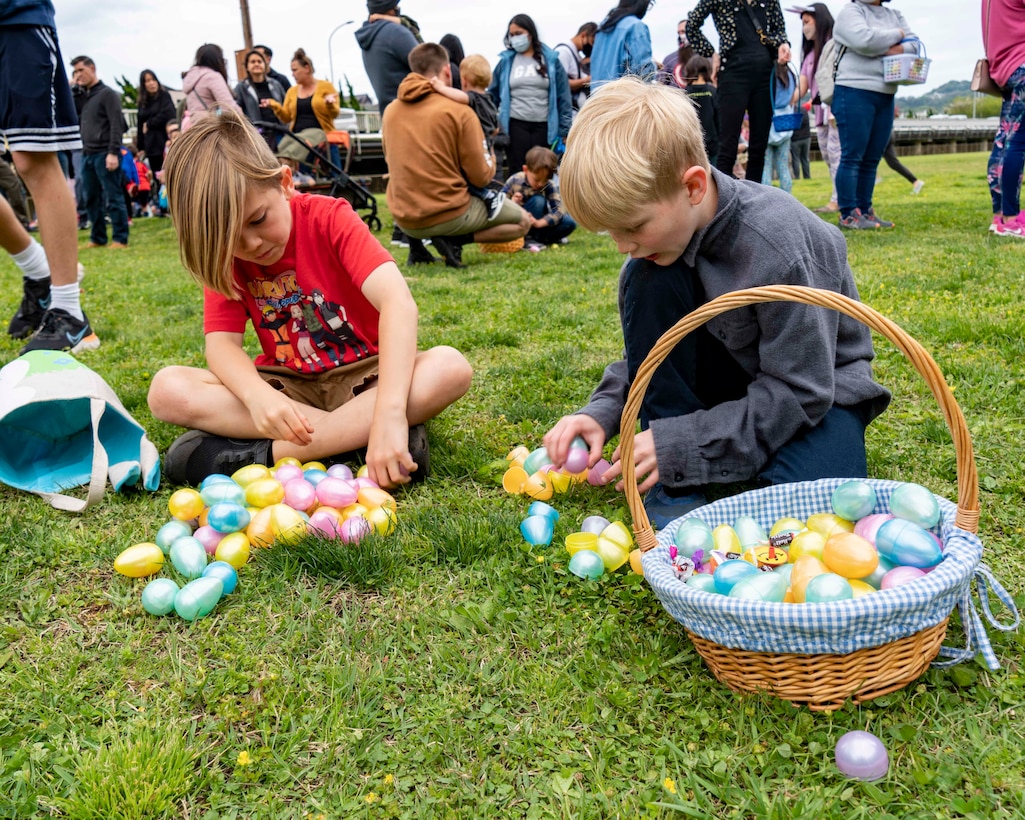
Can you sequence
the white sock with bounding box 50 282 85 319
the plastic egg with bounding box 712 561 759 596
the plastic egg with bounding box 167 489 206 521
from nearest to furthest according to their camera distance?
the plastic egg with bounding box 712 561 759 596, the plastic egg with bounding box 167 489 206 521, the white sock with bounding box 50 282 85 319

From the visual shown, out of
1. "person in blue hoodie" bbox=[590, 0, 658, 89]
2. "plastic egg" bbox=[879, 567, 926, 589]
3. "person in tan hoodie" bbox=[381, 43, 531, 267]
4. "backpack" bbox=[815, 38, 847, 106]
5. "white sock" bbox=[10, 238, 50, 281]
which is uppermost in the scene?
"person in blue hoodie" bbox=[590, 0, 658, 89]

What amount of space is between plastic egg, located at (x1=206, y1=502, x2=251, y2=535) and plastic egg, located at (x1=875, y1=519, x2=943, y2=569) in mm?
1442

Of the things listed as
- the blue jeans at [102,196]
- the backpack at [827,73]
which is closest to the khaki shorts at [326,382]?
the backpack at [827,73]

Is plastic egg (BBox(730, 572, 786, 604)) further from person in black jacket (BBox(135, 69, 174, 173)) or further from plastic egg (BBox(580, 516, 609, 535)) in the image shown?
person in black jacket (BBox(135, 69, 174, 173))

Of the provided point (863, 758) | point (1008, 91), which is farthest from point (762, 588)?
point (1008, 91)

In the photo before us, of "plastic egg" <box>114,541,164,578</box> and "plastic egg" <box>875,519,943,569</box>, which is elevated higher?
"plastic egg" <box>875,519,943,569</box>

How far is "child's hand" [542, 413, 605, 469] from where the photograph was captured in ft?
6.67

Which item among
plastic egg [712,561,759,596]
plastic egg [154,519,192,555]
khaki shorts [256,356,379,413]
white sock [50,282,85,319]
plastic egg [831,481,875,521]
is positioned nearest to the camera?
plastic egg [712,561,759,596]

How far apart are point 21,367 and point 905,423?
8.67ft

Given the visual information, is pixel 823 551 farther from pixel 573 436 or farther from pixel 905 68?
pixel 905 68

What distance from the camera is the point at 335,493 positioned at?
2100 mm

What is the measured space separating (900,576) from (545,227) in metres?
6.05

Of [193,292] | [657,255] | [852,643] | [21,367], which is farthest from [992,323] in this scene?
[193,292]

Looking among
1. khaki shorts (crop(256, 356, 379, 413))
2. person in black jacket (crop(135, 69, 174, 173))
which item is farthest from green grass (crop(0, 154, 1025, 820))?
person in black jacket (crop(135, 69, 174, 173))
